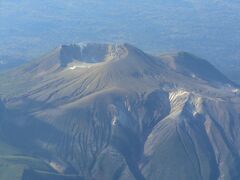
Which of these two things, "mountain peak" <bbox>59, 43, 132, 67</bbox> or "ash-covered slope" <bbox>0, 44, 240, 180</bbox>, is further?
"mountain peak" <bbox>59, 43, 132, 67</bbox>

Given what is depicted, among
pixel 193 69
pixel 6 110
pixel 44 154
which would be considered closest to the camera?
pixel 44 154

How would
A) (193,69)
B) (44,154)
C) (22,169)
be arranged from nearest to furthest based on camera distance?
1. (22,169)
2. (44,154)
3. (193,69)

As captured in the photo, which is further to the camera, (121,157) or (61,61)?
(61,61)

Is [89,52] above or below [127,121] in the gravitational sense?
above

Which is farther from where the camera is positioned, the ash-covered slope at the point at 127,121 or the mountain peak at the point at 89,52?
the mountain peak at the point at 89,52

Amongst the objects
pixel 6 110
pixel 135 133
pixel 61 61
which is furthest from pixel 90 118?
pixel 61 61

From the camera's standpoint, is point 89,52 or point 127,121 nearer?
point 127,121

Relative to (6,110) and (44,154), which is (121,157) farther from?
(6,110)
